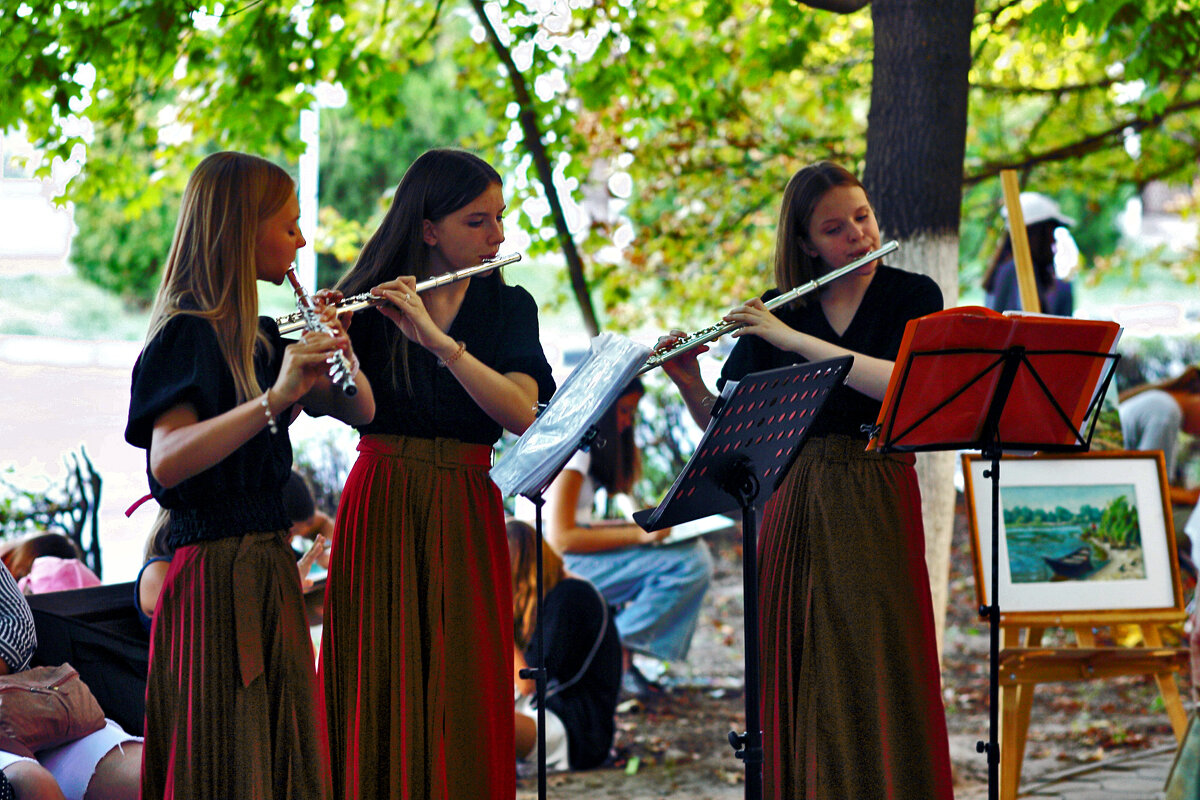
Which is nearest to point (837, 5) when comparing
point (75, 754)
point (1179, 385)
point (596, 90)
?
point (596, 90)

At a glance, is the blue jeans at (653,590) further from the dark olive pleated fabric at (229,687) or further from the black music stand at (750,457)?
the dark olive pleated fabric at (229,687)

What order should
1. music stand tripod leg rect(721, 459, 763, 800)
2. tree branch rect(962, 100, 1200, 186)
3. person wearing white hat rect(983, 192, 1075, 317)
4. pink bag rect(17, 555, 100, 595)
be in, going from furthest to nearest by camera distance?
1. tree branch rect(962, 100, 1200, 186)
2. person wearing white hat rect(983, 192, 1075, 317)
3. pink bag rect(17, 555, 100, 595)
4. music stand tripod leg rect(721, 459, 763, 800)

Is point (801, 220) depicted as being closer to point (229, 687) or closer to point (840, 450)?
point (840, 450)

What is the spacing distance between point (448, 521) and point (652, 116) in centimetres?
368

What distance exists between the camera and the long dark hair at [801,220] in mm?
3182

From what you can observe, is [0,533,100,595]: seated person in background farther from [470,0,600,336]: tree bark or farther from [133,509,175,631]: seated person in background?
[470,0,600,336]: tree bark

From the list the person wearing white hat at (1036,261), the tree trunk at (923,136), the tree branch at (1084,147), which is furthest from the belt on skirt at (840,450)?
the tree branch at (1084,147)

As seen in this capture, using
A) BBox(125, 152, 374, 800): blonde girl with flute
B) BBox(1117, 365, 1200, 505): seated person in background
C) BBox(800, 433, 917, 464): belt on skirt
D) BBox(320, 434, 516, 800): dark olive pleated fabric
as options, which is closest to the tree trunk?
BBox(800, 433, 917, 464): belt on skirt

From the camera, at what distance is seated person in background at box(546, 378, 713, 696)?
538 cm

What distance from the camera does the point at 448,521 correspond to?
2.72m

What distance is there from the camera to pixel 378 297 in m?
2.62

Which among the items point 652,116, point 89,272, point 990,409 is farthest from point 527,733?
point 89,272

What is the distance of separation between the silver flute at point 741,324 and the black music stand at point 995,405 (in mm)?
438

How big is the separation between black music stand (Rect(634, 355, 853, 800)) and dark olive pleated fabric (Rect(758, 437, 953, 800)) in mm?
374
